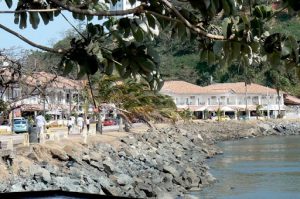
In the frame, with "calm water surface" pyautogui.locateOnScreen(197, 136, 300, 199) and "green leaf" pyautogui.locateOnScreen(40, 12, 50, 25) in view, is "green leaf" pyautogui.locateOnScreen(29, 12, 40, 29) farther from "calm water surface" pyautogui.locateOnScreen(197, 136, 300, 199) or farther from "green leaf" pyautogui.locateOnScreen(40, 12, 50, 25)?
"calm water surface" pyautogui.locateOnScreen(197, 136, 300, 199)

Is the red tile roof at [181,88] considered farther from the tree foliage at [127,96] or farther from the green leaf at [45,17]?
the green leaf at [45,17]

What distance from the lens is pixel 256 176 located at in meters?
26.4

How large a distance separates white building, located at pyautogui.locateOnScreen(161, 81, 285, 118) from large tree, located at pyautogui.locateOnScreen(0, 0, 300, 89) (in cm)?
7401

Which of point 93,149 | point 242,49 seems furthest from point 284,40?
point 93,149

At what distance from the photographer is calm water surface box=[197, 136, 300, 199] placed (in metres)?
21.0

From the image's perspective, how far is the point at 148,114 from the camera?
31922mm

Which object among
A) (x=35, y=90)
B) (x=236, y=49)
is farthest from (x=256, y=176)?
(x=236, y=49)

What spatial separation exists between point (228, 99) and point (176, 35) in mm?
78146

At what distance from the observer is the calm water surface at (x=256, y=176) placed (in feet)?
68.9

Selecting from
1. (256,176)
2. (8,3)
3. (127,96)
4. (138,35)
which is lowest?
(256,176)

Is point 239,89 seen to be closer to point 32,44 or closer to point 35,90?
point 35,90

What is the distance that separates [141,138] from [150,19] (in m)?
27.9

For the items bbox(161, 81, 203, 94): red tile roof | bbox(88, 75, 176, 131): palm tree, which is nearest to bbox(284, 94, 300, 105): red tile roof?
bbox(161, 81, 203, 94): red tile roof

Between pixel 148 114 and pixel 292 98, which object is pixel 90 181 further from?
pixel 292 98
